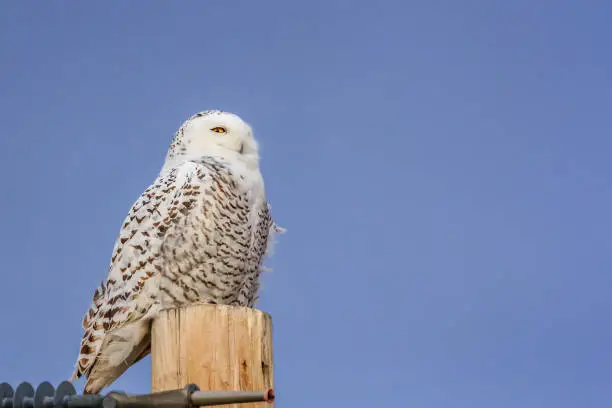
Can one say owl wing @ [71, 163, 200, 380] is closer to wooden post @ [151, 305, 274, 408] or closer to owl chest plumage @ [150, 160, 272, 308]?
owl chest plumage @ [150, 160, 272, 308]

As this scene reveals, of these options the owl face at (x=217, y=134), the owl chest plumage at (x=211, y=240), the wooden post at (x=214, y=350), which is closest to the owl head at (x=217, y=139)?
the owl face at (x=217, y=134)

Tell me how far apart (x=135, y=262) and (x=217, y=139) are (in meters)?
0.93

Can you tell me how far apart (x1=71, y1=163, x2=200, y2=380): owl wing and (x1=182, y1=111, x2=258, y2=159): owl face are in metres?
0.24

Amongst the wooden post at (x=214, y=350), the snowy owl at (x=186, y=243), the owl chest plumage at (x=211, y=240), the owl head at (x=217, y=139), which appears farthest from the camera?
the owl head at (x=217, y=139)

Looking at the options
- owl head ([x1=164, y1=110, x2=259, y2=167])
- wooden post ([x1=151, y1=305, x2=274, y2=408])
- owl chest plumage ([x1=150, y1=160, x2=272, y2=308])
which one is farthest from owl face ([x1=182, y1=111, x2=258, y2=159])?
wooden post ([x1=151, y1=305, x2=274, y2=408])

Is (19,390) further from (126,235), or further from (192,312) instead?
(126,235)

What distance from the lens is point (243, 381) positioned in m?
2.71

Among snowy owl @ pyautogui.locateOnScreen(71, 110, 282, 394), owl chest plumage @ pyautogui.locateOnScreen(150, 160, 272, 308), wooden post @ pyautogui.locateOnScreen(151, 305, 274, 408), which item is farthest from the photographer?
owl chest plumage @ pyautogui.locateOnScreen(150, 160, 272, 308)

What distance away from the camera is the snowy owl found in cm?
385

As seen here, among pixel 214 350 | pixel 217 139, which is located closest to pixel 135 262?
pixel 217 139

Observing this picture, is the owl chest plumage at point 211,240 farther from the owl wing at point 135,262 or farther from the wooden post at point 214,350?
the wooden post at point 214,350

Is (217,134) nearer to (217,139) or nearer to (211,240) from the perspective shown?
(217,139)

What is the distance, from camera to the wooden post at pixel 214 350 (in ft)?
8.92

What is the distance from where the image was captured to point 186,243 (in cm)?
432
